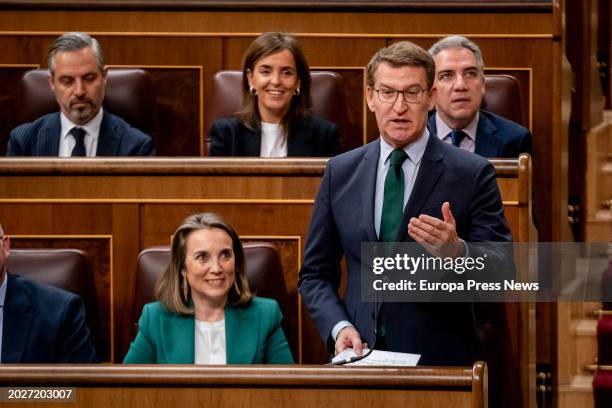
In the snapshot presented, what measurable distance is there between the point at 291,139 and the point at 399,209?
477 millimetres

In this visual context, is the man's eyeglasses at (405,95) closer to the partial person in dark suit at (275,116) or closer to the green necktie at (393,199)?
the green necktie at (393,199)


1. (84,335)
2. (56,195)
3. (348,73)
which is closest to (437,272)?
(84,335)

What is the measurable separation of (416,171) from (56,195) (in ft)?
1.61

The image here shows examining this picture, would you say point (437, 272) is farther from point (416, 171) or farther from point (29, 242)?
point (29, 242)

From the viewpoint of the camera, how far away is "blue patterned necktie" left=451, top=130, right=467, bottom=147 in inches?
61.3

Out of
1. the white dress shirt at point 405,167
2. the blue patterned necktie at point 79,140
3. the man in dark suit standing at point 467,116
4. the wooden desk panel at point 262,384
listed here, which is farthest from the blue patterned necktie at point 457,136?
the wooden desk panel at point 262,384

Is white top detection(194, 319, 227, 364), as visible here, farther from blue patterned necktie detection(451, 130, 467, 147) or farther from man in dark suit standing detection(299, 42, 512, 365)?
blue patterned necktie detection(451, 130, 467, 147)

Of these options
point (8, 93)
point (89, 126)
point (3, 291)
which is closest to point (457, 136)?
point (89, 126)

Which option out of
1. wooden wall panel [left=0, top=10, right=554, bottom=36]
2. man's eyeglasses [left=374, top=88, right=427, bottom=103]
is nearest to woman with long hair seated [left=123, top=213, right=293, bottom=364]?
man's eyeglasses [left=374, top=88, right=427, bottom=103]

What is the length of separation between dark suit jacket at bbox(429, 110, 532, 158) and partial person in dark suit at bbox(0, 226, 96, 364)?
1.75ft

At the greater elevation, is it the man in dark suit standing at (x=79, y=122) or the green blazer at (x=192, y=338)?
the man in dark suit standing at (x=79, y=122)

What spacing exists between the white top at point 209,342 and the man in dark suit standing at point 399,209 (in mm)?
144

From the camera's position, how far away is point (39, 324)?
130 cm

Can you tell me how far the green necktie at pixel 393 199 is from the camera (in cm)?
116
